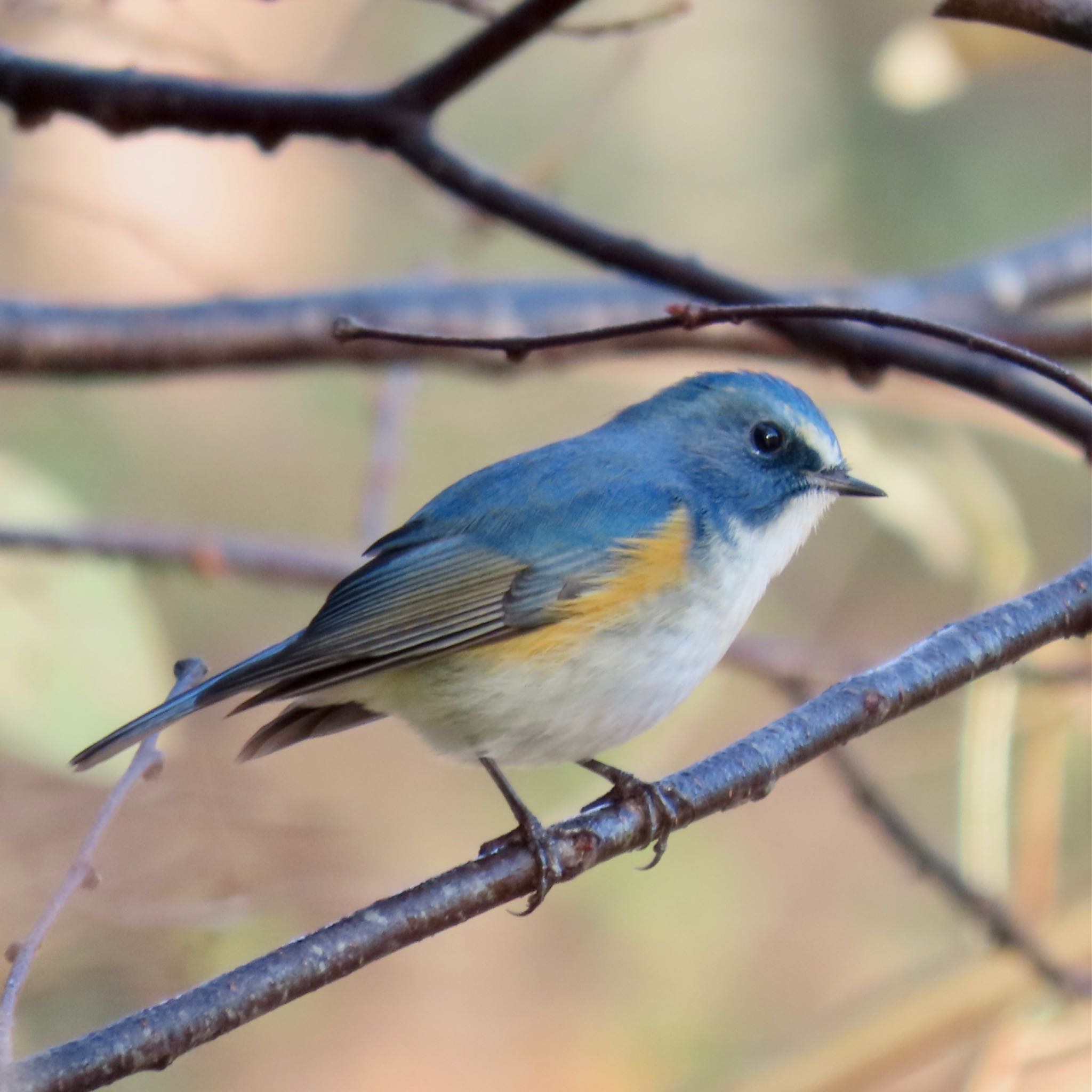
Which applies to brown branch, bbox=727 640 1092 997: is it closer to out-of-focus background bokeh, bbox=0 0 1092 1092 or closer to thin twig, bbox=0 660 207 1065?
out-of-focus background bokeh, bbox=0 0 1092 1092

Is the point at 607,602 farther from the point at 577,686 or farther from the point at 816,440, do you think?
the point at 816,440

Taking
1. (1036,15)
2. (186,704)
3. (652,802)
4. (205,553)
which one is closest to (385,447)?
(205,553)

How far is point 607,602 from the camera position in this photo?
2111mm

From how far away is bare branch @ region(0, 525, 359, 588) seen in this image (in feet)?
8.97

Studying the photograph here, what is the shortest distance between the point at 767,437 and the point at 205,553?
1186 millimetres

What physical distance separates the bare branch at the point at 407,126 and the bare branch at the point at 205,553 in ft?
2.74

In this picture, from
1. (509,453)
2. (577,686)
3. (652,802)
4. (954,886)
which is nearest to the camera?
(652,802)

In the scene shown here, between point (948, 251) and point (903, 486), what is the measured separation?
2.50 m

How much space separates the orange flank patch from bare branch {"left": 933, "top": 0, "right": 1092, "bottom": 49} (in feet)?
3.21

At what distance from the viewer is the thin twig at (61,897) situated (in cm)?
126

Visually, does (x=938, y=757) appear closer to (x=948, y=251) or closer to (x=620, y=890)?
(x=620, y=890)

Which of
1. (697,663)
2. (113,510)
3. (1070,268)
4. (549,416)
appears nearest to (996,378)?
(697,663)

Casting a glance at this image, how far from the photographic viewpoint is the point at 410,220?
5.75 metres

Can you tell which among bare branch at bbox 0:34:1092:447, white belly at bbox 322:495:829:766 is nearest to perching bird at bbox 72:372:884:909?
white belly at bbox 322:495:829:766
